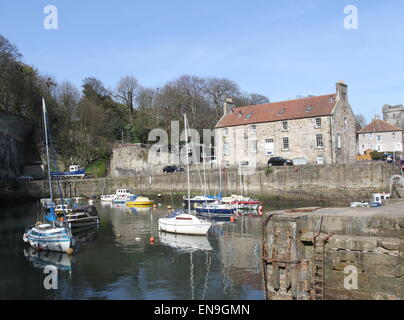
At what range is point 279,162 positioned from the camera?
139ft

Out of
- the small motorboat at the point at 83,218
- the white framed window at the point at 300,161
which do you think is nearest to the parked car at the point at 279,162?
the white framed window at the point at 300,161

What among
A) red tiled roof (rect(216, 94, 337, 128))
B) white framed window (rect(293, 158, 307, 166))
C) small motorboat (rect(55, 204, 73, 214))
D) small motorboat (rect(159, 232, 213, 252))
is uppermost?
red tiled roof (rect(216, 94, 337, 128))

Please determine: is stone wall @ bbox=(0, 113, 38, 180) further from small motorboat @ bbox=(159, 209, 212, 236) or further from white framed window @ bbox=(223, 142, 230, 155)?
small motorboat @ bbox=(159, 209, 212, 236)

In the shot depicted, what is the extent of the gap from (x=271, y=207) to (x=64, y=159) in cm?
3850

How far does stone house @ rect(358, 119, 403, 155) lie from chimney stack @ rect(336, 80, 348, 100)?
18.4 meters

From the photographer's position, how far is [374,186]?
114 feet

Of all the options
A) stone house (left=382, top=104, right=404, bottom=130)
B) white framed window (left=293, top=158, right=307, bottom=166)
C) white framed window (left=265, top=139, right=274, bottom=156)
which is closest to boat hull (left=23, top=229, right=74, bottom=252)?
white framed window (left=293, top=158, right=307, bottom=166)

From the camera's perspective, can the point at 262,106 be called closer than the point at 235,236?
No

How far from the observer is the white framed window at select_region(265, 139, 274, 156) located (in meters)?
45.0

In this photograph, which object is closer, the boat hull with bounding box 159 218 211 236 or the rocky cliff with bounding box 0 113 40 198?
the boat hull with bounding box 159 218 211 236

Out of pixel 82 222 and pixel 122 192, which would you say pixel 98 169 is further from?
pixel 82 222

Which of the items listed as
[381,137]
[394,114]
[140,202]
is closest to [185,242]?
[140,202]
